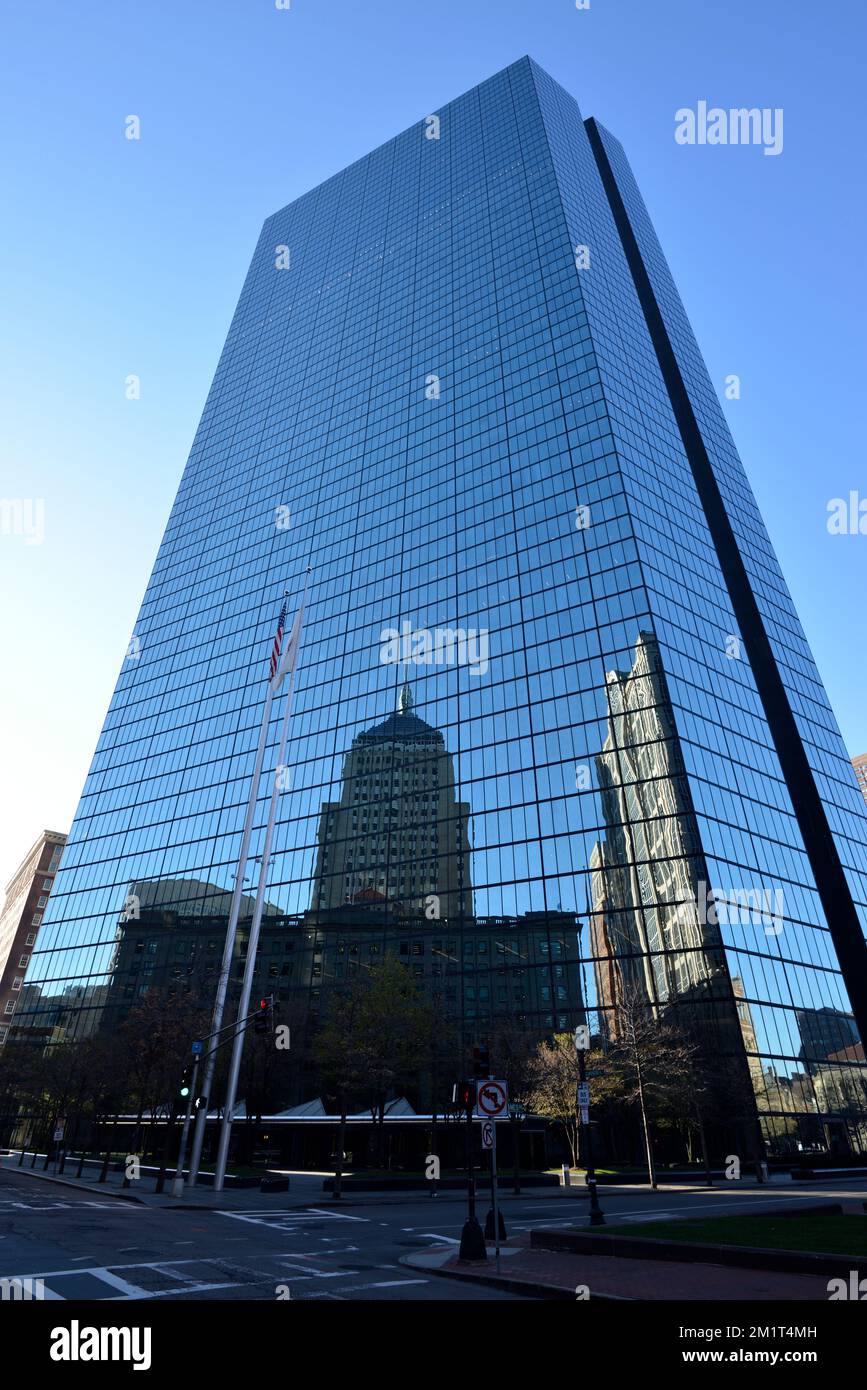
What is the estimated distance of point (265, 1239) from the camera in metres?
20.2

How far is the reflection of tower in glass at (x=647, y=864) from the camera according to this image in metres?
53.8

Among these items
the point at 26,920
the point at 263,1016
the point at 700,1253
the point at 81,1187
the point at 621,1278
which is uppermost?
the point at 26,920

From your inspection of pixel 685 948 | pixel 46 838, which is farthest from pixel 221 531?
pixel 685 948

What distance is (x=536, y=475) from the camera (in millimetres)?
78562

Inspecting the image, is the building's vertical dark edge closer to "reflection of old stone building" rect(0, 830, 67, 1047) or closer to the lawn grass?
the lawn grass

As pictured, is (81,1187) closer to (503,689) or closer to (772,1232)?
(772,1232)

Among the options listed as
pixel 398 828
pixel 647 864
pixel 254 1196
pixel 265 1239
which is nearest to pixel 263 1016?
pixel 265 1239

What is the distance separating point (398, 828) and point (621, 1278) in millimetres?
60320

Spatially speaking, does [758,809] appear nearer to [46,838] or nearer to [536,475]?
[536,475]

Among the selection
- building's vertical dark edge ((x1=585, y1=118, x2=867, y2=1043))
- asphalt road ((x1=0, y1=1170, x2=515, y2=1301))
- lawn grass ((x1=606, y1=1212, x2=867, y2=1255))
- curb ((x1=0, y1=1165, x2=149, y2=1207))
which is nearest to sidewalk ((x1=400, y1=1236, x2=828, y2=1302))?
asphalt road ((x1=0, y1=1170, x2=515, y2=1301))

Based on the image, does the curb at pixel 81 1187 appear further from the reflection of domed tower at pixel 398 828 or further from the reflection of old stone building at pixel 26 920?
the reflection of old stone building at pixel 26 920

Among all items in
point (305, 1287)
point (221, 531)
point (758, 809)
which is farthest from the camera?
point (221, 531)

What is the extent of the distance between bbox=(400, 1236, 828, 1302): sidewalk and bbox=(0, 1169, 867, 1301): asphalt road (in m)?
0.52
